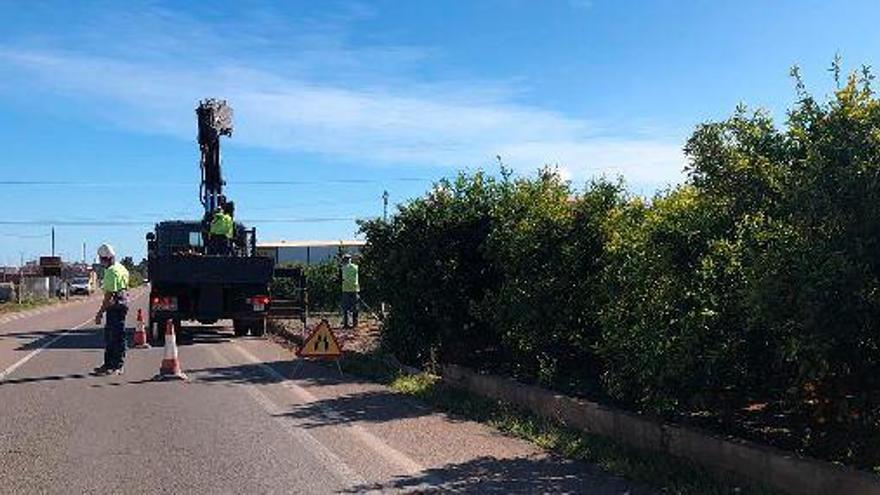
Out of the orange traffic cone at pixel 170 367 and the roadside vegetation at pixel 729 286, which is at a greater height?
the roadside vegetation at pixel 729 286

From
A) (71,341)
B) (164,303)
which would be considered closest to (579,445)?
(164,303)

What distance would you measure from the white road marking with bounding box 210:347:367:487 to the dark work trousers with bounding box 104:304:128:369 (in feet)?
10.7

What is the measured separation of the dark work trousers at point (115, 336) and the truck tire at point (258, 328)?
734cm

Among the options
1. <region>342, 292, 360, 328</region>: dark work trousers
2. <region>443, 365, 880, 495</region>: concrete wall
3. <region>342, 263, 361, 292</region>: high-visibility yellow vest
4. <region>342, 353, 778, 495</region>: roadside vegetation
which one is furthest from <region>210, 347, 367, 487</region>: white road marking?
<region>342, 292, 360, 328</region>: dark work trousers

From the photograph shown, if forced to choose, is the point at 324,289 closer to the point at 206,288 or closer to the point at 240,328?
the point at 240,328

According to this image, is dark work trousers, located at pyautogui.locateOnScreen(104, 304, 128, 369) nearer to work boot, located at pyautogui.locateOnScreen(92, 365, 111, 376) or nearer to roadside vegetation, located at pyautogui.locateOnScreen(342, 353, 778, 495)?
work boot, located at pyautogui.locateOnScreen(92, 365, 111, 376)

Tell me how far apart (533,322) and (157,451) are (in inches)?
183

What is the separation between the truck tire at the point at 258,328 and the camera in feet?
71.0

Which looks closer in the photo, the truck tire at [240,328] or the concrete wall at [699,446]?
the concrete wall at [699,446]

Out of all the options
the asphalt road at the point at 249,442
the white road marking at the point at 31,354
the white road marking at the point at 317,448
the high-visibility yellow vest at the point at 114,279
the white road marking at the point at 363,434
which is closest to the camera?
the asphalt road at the point at 249,442

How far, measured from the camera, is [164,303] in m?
20.4

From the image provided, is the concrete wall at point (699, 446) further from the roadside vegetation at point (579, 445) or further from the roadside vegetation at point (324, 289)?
the roadside vegetation at point (324, 289)

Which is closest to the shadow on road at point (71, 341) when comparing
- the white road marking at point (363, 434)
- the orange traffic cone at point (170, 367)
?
the orange traffic cone at point (170, 367)

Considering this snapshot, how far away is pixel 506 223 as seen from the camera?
1233 cm
